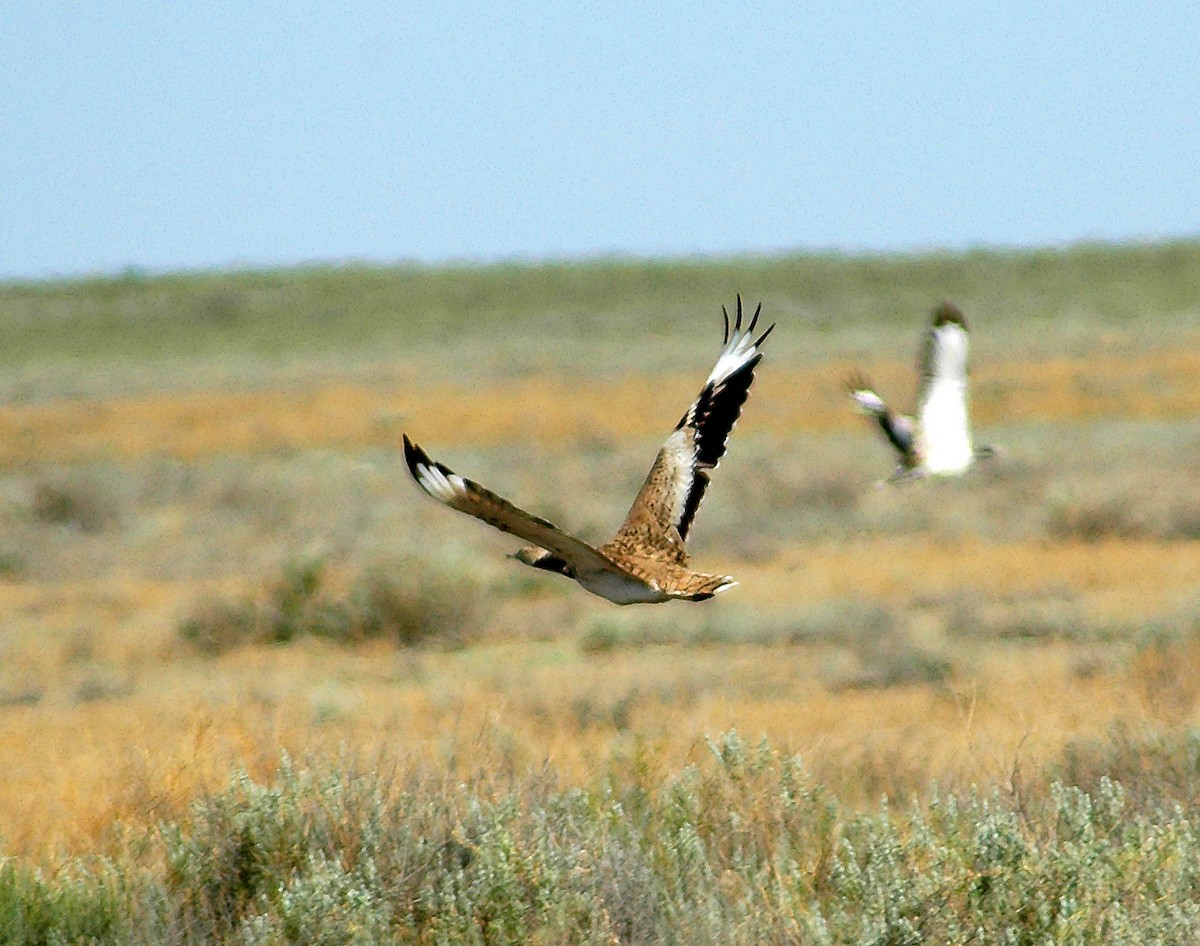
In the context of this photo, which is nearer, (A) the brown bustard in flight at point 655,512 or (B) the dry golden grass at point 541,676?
(A) the brown bustard in flight at point 655,512

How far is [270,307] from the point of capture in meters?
89.0

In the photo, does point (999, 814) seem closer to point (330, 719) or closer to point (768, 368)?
point (330, 719)

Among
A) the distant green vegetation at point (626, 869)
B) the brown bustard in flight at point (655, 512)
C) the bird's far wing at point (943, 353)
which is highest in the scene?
the bird's far wing at point (943, 353)

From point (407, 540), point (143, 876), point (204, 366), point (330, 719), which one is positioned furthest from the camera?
point (204, 366)

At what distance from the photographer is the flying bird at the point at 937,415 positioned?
873 cm

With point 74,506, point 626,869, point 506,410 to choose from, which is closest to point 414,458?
point 626,869

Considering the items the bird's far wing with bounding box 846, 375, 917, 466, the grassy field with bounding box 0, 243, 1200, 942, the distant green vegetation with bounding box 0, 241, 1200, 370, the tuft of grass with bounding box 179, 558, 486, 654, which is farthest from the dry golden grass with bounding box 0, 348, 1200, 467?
the distant green vegetation with bounding box 0, 241, 1200, 370

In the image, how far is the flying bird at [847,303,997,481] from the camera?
8.73m

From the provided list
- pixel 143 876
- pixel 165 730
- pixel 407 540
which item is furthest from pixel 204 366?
pixel 143 876

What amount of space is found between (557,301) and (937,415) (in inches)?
3160

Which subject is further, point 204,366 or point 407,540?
point 204,366

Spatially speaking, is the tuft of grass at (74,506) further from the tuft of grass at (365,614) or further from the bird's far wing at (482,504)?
the bird's far wing at (482,504)

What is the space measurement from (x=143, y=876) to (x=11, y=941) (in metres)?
0.40

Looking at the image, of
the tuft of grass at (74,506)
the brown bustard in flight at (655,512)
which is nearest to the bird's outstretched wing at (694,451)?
the brown bustard in flight at (655,512)
